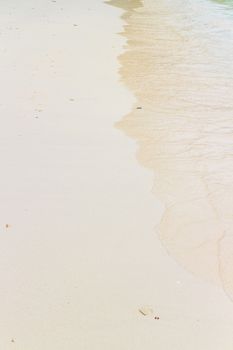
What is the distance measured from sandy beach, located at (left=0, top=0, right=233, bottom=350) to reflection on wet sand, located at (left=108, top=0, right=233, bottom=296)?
41 millimetres

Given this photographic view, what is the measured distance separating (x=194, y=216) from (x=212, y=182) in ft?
2.22

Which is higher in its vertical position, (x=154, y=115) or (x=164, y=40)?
A: (x=154, y=115)

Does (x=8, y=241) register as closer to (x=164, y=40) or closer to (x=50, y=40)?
(x=50, y=40)

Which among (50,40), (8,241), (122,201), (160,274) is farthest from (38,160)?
(50,40)

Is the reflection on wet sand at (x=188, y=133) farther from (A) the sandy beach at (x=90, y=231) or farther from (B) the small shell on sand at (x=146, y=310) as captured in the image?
(B) the small shell on sand at (x=146, y=310)

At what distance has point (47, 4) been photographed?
1540 cm

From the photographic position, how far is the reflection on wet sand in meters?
3.85

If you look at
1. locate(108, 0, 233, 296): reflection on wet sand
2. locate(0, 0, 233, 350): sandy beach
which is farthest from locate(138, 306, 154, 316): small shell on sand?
locate(108, 0, 233, 296): reflection on wet sand

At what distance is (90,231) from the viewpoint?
3859mm

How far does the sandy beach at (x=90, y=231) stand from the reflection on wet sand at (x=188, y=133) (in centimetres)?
4

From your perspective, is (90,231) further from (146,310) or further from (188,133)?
(188,133)

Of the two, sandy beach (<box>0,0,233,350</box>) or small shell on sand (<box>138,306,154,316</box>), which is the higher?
small shell on sand (<box>138,306,154,316</box>)

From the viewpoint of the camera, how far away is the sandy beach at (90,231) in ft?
9.68

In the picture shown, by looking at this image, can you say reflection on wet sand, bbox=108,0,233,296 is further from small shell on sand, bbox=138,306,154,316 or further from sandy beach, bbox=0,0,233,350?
small shell on sand, bbox=138,306,154,316
